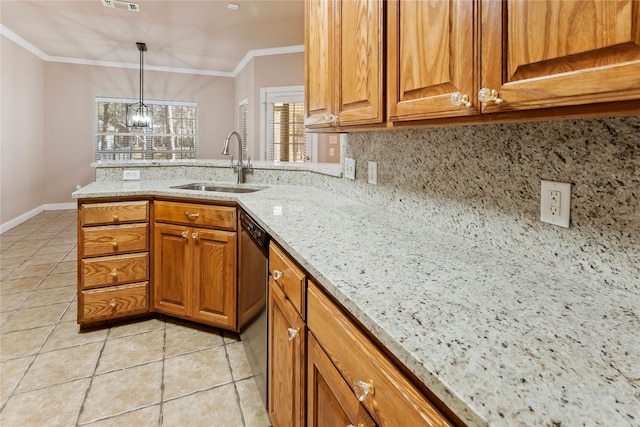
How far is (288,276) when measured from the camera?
1.24 m

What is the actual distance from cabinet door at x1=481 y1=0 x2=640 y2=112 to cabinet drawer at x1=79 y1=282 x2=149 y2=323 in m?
2.42

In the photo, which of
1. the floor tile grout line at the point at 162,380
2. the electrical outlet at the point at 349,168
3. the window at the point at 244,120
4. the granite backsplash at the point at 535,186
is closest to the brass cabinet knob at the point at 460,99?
the granite backsplash at the point at 535,186

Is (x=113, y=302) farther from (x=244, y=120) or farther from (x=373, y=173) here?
(x=244, y=120)

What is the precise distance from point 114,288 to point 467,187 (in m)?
2.24

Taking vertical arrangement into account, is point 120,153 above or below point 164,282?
above

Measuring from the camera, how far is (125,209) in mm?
2379

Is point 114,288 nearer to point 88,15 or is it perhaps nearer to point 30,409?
point 30,409

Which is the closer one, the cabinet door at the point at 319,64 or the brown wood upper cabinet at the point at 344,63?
the brown wood upper cabinet at the point at 344,63

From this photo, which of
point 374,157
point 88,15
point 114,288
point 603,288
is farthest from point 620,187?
point 88,15

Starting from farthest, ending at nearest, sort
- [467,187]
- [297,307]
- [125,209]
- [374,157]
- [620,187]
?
[125,209] < [374,157] < [467,187] < [297,307] < [620,187]

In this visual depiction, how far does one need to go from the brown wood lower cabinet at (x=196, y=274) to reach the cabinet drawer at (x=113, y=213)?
0.13 meters

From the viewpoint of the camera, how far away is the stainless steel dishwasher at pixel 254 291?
1.60m

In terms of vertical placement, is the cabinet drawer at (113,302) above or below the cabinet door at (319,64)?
below

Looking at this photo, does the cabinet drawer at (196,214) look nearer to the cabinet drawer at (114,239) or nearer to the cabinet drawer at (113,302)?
the cabinet drawer at (114,239)
